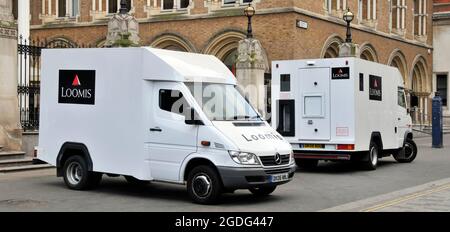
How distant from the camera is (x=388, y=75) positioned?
19.1m

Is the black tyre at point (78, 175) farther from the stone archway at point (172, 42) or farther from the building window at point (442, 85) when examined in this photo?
the building window at point (442, 85)

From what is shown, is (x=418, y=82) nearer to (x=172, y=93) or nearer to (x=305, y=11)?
(x=305, y=11)

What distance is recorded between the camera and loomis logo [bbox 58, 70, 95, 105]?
41.7 feet

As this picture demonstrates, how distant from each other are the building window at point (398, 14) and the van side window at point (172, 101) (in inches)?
1238

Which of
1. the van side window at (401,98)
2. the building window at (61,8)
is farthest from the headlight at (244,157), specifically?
the building window at (61,8)

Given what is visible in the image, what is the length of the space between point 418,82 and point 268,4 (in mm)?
19378

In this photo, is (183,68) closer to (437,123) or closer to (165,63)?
(165,63)

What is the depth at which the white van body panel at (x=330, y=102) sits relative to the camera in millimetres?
16844

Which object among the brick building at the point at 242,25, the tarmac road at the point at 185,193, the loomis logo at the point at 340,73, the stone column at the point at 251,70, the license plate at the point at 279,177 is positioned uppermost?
the brick building at the point at 242,25

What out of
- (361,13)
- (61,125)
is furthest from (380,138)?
(361,13)

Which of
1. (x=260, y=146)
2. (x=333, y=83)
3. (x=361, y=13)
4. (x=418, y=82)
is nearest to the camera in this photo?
(x=260, y=146)

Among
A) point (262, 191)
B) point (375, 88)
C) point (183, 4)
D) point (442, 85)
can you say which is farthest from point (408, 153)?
point (442, 85)

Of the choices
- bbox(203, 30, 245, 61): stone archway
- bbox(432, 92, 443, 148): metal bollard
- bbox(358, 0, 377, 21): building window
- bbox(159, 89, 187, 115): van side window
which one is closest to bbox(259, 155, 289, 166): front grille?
bbox(159, 89, 187, 115): van side window

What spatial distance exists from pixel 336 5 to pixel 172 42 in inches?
330
